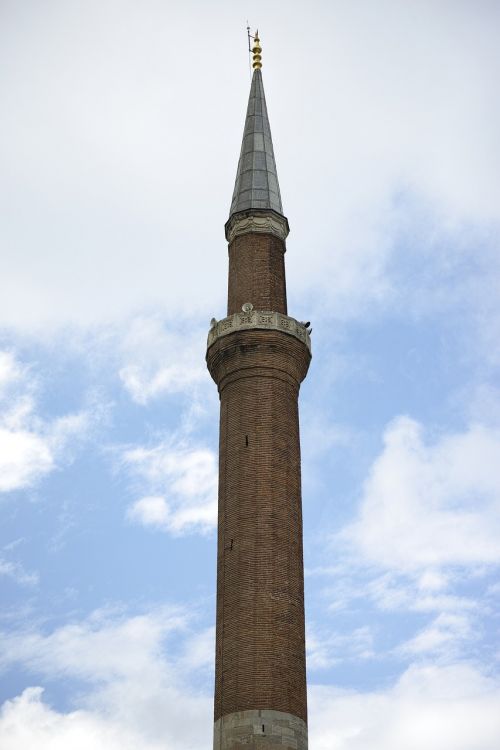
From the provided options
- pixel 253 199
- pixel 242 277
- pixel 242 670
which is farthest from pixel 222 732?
pixel 253 199

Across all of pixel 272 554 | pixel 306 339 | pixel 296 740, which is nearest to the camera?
pixel 296 740

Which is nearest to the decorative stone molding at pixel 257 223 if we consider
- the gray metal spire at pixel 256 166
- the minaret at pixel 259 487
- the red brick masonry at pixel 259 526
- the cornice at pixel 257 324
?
the minaret at pixel 259 487

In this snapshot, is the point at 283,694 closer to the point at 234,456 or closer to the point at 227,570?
the point at 227,570

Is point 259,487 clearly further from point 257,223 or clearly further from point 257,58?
point 257,58

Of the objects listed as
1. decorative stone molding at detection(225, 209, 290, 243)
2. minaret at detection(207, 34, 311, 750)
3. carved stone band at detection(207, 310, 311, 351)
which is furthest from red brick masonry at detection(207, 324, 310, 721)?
decorative stone molding at detection(225, 209, 290, 243)

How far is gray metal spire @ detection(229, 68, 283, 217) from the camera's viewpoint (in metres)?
40.5

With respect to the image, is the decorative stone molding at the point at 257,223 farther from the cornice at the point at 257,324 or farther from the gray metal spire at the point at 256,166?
the cornice at the point at 257,324

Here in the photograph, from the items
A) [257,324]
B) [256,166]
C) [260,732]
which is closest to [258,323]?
[257,324]

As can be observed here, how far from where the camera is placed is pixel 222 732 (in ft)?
102

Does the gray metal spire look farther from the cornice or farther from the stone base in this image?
the stone base

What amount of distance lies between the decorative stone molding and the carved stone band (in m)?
3.77

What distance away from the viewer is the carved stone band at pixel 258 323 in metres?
37.0

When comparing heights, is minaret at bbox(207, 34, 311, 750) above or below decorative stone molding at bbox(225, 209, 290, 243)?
below

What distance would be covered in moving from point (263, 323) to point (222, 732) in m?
12.7
